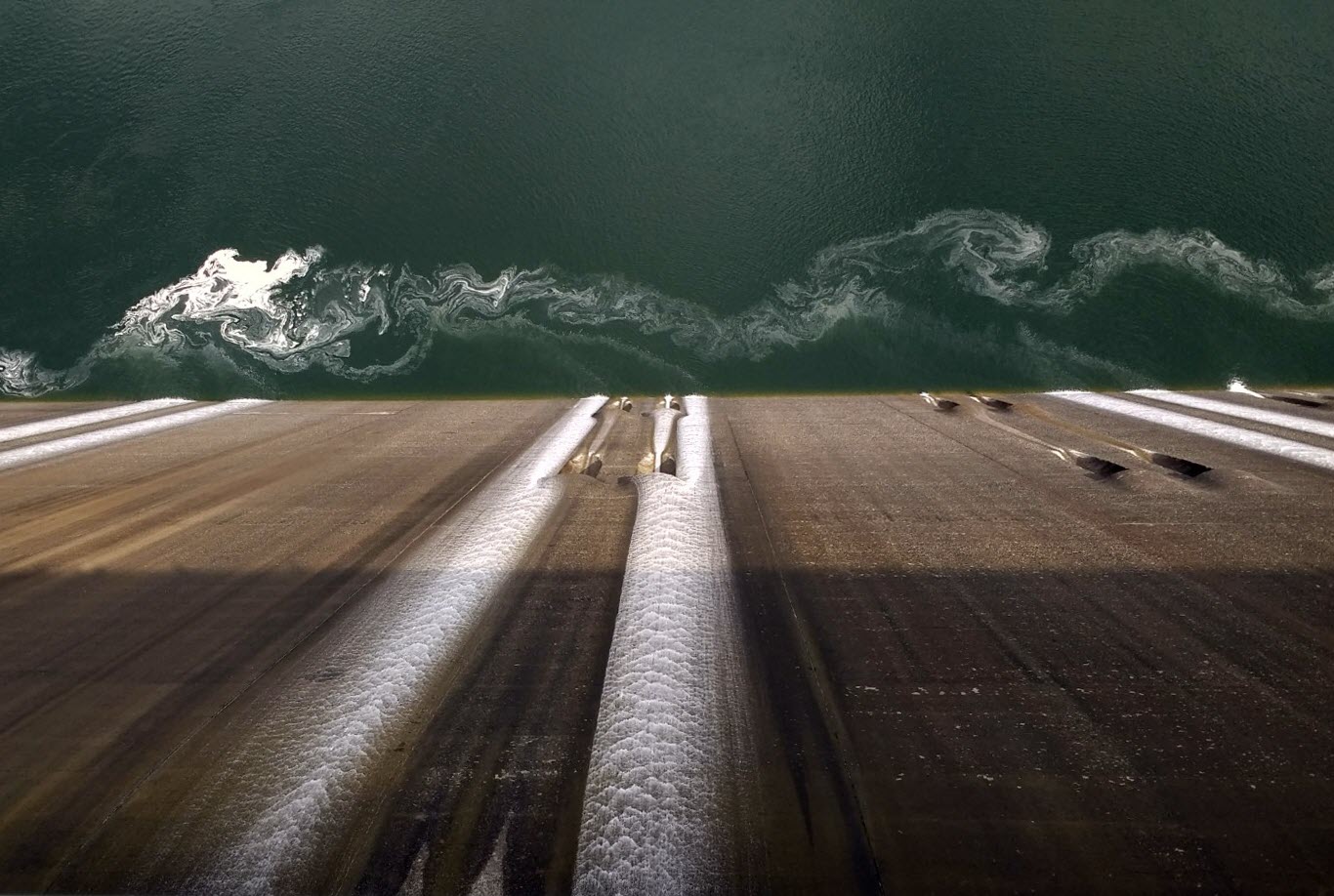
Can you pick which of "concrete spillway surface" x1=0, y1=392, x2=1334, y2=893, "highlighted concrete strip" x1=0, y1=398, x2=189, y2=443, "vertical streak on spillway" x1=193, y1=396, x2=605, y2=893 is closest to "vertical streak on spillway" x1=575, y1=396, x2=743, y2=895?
"concrete spillway surface" x1=0, y1=392, x2=1334, y2=893

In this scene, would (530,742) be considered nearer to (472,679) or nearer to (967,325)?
(472,679)

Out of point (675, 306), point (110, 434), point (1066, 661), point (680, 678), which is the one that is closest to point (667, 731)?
point (680, 678)

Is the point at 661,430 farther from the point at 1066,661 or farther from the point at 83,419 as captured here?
the point at 83,419

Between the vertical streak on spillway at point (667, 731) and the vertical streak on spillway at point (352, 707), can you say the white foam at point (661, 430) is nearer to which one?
the vertical streak on spillway at point (352, 707)

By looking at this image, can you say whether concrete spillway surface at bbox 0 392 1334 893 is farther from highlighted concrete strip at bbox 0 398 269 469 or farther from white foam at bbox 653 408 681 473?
highlighted concrete strip at bbox 0 398 269 469

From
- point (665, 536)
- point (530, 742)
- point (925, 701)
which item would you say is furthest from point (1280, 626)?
point (530, 742)
